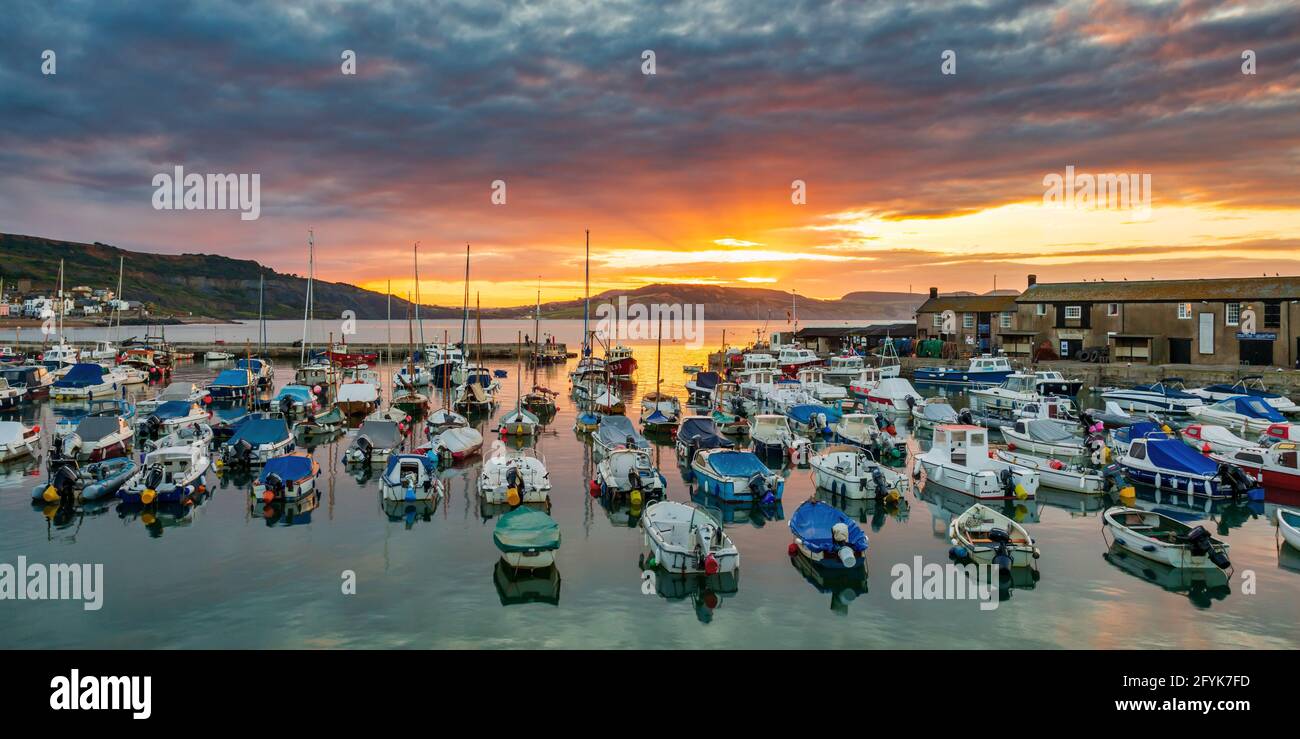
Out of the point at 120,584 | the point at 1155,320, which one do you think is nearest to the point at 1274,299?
the point at 1155,320

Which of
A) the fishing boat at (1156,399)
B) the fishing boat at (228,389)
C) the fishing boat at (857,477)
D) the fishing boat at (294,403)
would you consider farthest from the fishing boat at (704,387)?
the fishing boat at (228,389)

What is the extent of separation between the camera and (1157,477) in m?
34.5

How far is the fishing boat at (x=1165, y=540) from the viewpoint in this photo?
23250mm

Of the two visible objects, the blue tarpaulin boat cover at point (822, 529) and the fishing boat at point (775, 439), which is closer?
the blue tarpaulin boat cover at point (822, 529)

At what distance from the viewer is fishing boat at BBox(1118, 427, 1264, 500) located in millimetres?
33031

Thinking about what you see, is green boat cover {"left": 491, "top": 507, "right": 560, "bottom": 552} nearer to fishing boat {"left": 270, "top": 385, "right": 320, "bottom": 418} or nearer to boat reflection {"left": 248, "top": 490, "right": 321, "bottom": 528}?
boat reflection {"left": 248, "top": 490, "right": 321, "bottom": 528}

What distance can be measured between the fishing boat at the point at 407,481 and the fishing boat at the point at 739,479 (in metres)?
12.2

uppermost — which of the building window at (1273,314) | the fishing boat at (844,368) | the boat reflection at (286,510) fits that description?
the building window at (1273,314)

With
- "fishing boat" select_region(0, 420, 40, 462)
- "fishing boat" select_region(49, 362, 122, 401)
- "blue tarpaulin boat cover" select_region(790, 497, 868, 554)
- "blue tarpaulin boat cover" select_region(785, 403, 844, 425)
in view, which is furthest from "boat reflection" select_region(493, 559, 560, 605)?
"fishing boat" select_region(49, 362, 122, 401)

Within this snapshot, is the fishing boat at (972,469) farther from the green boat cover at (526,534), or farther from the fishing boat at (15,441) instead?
the fishing boat at (15,441)

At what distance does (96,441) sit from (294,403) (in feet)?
57.8

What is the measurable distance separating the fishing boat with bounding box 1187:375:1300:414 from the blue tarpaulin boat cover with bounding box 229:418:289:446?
61.6 metres
